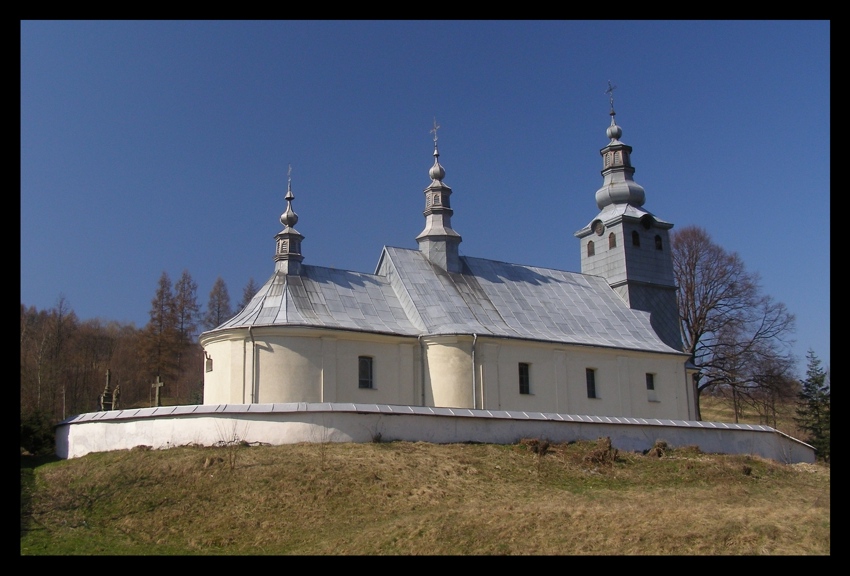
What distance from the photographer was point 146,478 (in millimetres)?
18312

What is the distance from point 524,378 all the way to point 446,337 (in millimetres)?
3417

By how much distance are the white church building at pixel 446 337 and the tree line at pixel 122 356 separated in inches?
654

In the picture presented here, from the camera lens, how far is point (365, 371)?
27453 millimetres

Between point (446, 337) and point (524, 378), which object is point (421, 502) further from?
point (524, 378)

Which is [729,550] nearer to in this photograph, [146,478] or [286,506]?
[286,506]

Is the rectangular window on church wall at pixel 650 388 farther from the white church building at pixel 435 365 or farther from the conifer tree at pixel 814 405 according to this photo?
the conifer tree at pixel 814 405

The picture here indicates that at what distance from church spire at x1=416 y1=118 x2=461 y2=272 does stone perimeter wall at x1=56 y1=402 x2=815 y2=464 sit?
9.77 m

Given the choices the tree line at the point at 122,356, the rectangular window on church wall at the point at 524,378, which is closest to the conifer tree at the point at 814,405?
the rectangular window on church wall at the point at 524,378

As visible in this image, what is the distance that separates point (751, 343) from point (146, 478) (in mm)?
31312

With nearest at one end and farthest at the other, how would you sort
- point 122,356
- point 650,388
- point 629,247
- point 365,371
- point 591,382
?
point 365,371, point 591,382, point 650,388, point 629,247, point 122,356

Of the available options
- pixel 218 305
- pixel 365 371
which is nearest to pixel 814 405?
pixel 365 371

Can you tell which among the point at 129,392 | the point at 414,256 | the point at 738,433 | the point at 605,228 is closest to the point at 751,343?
the point at 605,228

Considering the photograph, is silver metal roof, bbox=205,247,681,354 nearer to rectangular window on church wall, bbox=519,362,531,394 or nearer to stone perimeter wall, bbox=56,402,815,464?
rectangular window on church wall, bbox=519,362,531,394
